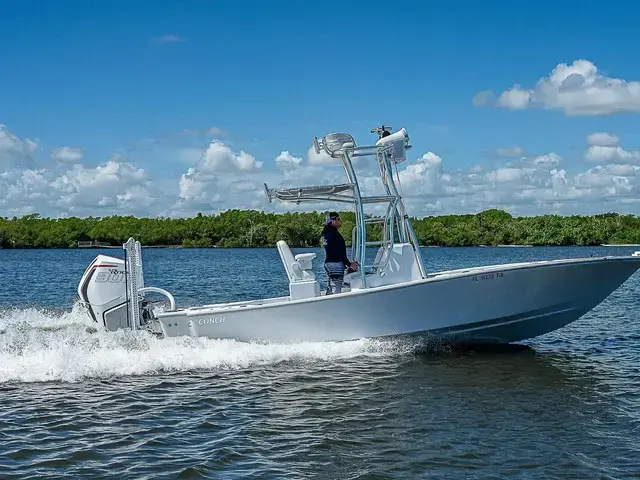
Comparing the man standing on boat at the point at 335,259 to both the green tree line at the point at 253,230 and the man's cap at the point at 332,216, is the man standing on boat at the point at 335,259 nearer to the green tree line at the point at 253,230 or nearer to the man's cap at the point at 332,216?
the man's cap at the point at 332,216

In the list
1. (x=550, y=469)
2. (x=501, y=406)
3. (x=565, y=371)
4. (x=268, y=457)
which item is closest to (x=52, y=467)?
(x=268, y=457)

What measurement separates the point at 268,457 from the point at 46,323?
36.7ft

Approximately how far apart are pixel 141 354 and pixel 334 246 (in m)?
3.94

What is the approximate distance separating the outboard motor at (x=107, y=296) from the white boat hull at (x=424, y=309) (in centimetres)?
71

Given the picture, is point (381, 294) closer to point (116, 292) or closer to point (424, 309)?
point (424, 309)

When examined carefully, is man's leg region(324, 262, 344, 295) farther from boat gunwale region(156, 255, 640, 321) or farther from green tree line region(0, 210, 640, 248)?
green tree line region(0, 210, 640, 248)

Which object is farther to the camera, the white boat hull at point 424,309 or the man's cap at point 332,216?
the man's cap at point 332,216

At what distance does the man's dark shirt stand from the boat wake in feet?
5.06

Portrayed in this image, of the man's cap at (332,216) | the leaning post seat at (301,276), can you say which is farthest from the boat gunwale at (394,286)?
the man's cap at (332,216)

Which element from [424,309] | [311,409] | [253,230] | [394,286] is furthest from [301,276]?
[253,230]

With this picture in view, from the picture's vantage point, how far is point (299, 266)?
1359cm

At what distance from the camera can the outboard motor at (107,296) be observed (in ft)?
44.5

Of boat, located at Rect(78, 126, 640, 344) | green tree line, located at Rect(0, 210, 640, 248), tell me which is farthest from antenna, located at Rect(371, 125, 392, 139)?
green tree line, located at Rect(0, 210, 640, 248)

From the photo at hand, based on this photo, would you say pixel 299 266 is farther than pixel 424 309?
Yes
